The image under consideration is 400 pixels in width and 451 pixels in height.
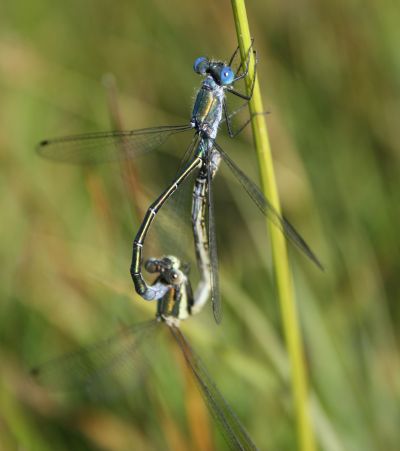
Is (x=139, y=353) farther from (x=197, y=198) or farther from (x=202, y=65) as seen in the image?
(x=202, y=65)

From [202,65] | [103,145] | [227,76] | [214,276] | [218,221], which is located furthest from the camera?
[218,221]

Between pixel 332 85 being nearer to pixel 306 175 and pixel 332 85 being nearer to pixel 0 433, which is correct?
pixel 306 175

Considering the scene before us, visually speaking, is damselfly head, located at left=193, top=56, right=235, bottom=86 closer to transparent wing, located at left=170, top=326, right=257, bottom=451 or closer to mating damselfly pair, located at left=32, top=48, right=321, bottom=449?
mating damselfly pair, located at left=32, top=48, right=321, bottom=449

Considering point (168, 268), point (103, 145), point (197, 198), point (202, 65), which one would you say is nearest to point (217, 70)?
point (202, 65)

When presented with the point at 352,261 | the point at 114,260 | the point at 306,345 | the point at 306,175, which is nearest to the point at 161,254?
the point at 114,260

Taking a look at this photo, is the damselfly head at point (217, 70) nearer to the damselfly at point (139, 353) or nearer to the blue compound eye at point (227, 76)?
the blue compound eye at point (227, 76)
